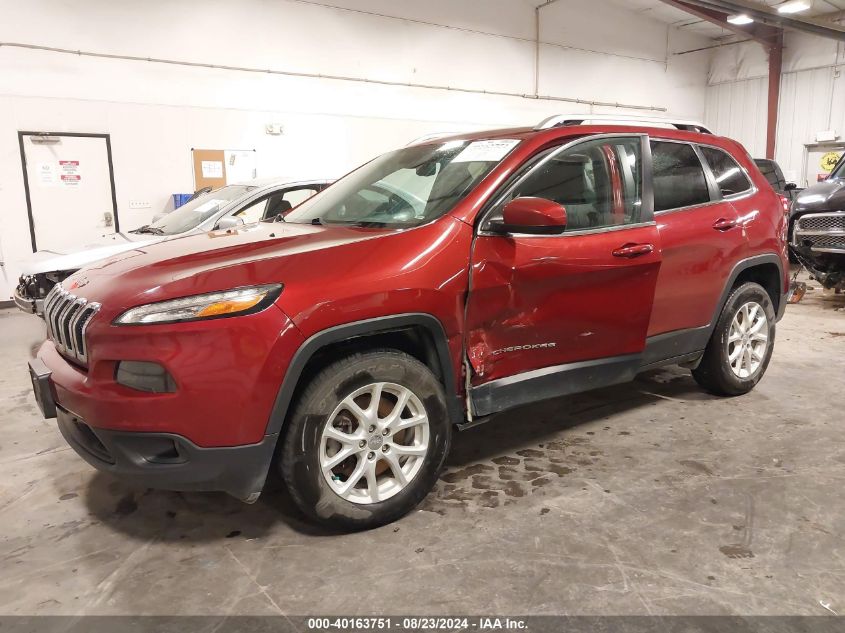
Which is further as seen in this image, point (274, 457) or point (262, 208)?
point (262, 208)

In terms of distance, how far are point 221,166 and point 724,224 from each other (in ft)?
24.9

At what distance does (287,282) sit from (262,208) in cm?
384

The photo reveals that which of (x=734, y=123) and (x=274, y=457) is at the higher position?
(x=734, y=123)

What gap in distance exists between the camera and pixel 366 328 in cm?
218

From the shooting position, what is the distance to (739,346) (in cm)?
376

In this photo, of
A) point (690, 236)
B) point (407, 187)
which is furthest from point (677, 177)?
point (407, 187)

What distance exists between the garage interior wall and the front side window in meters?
13.5

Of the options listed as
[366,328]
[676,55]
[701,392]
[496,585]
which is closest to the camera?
[496,585]

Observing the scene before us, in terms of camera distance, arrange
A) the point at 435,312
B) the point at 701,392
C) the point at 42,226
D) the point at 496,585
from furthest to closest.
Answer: the point at 42,226 → the point at 701,392 → the point at 435,312 → the point at 496,585

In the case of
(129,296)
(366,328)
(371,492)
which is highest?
(129,296)

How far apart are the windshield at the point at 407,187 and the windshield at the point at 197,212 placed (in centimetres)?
242

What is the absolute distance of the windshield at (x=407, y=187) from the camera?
2.62m

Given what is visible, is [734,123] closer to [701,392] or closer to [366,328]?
[701,392]

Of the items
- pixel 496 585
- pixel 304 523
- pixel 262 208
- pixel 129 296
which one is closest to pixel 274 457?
pixel 304 523
